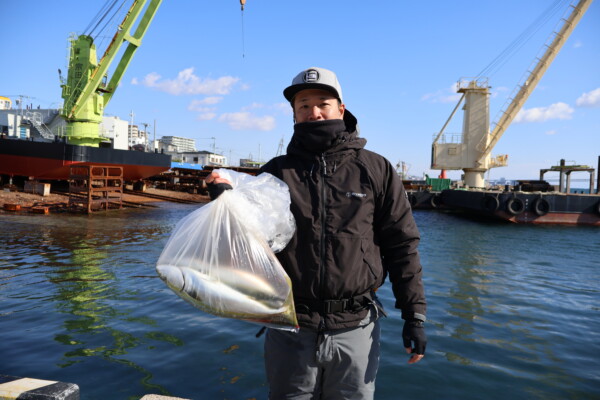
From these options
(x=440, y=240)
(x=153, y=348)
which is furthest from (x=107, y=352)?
(x=440, y=240)

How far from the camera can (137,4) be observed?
2488cm

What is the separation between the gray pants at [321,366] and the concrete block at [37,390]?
4.20 feet

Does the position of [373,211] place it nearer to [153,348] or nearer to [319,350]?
[319,350]

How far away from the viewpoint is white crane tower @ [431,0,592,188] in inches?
1217

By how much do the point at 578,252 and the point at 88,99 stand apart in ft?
88.6

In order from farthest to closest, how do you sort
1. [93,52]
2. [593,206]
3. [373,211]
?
[93,52] → [593,206] → [373,211]

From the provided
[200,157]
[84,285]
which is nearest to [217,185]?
[84,285]

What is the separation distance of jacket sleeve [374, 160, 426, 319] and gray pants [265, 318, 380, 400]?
35 cm

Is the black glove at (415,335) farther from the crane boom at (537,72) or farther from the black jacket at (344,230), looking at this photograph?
the crane boom at (537,72)

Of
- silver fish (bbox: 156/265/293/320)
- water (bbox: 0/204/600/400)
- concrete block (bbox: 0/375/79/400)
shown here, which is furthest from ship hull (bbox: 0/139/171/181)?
silver fish (bbox: 156/265/293/320)

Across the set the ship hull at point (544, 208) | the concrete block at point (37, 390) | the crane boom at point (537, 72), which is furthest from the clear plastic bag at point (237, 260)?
the crane boom at point (537, 72)

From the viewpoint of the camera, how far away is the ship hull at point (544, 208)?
77.0 ft

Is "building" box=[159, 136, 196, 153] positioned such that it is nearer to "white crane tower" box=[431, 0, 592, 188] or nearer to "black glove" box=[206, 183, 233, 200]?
"white crane tower" box=[431, 0, 592, 188]

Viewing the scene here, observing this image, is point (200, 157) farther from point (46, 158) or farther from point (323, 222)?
point (323, 222)
